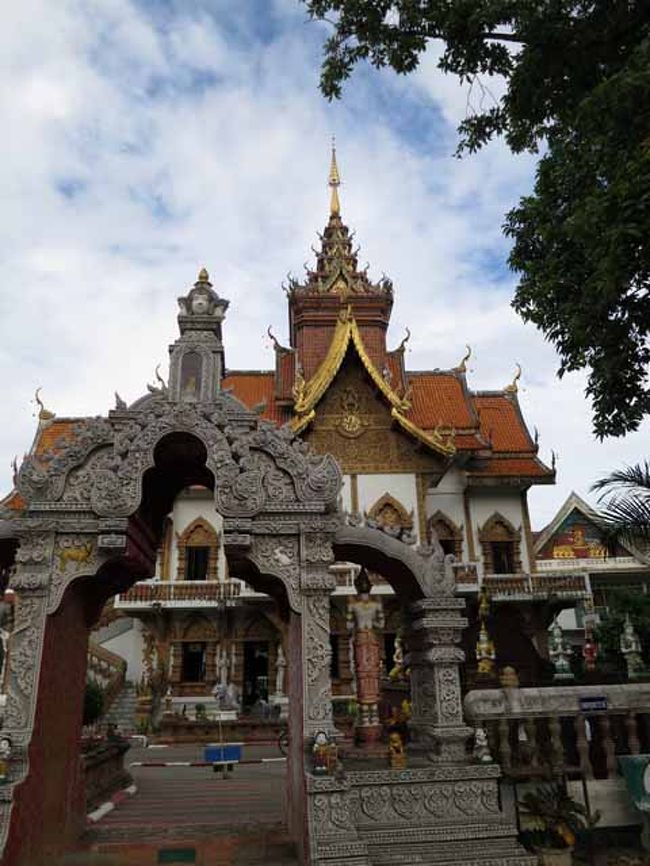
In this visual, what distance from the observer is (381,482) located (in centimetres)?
2017

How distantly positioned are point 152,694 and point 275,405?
951 cm

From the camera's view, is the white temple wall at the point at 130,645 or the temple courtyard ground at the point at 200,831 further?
the white temple wall at the point at 130,645

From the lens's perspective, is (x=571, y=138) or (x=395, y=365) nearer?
(x=571, y=138)

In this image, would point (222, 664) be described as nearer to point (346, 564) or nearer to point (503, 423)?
point (346, 564)

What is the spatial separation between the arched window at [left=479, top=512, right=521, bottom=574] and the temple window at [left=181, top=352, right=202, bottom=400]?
15980mm

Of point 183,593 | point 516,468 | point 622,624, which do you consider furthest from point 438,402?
point 183,593

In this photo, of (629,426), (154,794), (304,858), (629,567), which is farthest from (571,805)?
(629,567)

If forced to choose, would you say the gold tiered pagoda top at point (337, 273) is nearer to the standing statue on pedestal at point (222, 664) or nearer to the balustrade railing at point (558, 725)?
the standing statue on pedestal at point (222, 664)

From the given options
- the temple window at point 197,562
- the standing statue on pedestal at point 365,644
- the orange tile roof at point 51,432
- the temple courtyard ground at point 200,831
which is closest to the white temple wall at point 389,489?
the temple window at point 197,562

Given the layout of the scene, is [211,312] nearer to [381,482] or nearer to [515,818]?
[515,818]

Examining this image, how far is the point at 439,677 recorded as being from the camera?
6070 millimetres

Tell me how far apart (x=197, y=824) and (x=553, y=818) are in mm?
3283

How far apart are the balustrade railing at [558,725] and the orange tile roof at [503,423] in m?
15.5

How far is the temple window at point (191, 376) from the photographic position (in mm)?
6285
